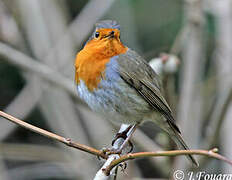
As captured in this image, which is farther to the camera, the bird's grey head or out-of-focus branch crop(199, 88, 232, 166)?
out-of-focus branch crop(199, 88, 232, 166)

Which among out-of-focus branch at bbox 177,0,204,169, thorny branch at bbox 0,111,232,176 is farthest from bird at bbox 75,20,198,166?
thorny branch at bbox 0,111,232,176

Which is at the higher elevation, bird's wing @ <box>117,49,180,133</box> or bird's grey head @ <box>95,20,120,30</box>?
bird's grey head @ <box>95,20,120,30</box>

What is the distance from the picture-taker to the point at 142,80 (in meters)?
3.25

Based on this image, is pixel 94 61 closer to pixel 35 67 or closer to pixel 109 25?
pixel 109 25

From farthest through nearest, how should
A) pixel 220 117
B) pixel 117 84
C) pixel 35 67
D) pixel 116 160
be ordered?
pixel 35 67, pixel 220 117, pixel 117 84, pixel 116 160

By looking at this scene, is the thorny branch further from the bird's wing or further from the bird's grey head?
the bird's grey head

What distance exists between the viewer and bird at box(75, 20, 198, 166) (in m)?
3.04

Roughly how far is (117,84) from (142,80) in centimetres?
25

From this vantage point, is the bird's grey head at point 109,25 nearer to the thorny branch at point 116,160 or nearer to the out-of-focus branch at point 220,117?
the out-of-focus branch at point 220,117

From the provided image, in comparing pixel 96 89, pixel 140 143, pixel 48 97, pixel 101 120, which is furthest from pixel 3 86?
pixel 96 89

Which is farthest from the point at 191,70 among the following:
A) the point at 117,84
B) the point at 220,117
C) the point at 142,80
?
the point at 117,84

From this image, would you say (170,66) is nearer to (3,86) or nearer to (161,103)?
(161,103)

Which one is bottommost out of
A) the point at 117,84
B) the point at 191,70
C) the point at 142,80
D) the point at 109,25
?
the point at 117,84

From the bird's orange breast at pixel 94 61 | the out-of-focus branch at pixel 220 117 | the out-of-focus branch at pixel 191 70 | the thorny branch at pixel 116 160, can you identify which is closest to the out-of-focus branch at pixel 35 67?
the bird's orange breast at pixel 94 61
